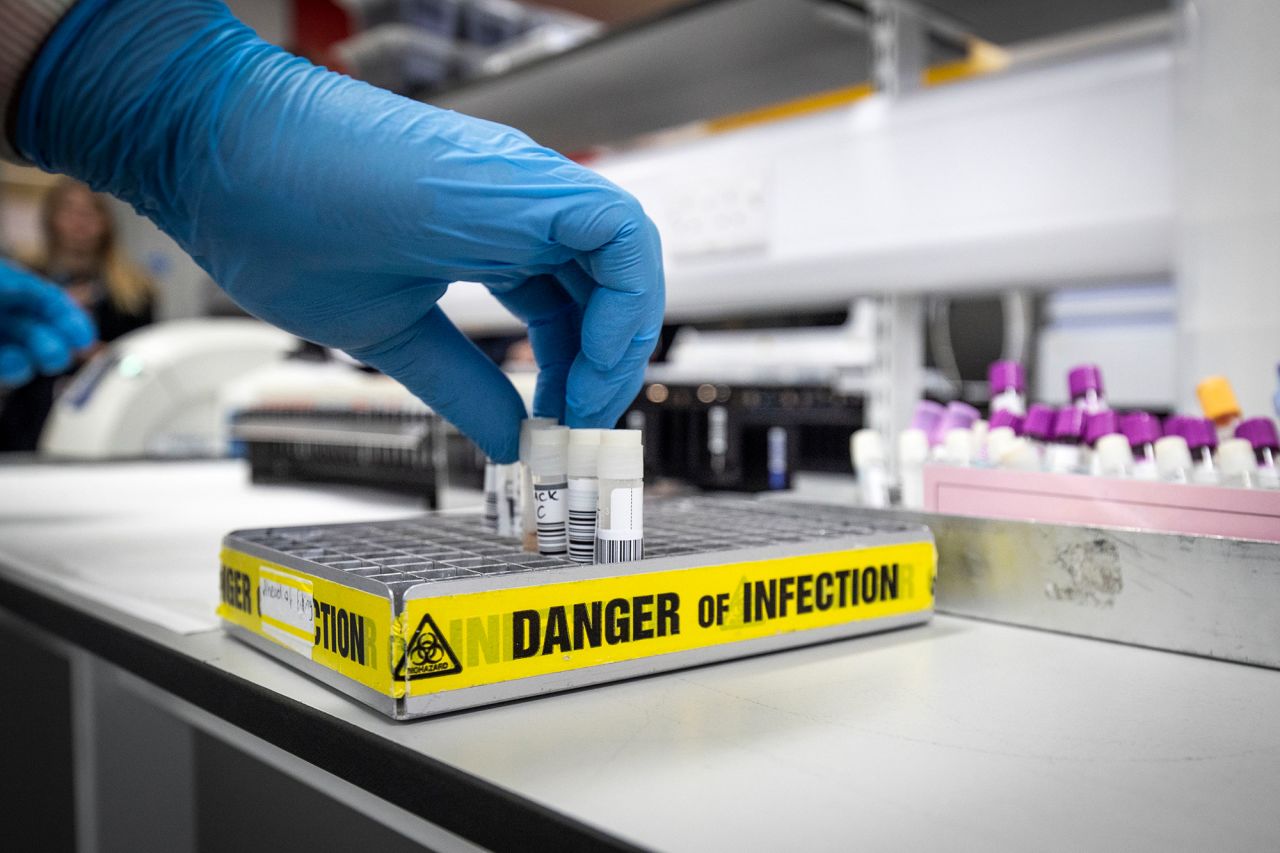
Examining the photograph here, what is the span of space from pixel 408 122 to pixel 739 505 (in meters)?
0.51

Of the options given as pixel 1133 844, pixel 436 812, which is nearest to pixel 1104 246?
pixel 1133 844

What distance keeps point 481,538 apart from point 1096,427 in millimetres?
566

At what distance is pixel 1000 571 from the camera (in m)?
0.84

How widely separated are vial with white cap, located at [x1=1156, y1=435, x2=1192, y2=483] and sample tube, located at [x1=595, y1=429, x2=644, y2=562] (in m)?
0.45

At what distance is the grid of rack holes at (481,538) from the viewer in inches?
26.2

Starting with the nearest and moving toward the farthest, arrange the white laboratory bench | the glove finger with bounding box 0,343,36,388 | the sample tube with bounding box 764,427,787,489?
the white laboratory bench, the sample tube with bounding box 764,427,787,489, the glove finger with bounding box 0,343,36,388

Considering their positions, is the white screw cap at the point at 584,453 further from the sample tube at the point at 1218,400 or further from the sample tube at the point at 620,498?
the sample tube at the point at 1218,400

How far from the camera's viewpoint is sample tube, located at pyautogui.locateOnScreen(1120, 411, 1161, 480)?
886mm

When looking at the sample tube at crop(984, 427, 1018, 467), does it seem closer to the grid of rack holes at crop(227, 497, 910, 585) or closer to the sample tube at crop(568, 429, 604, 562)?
the grid of rack holes at crop(227, 497, 910, 585)

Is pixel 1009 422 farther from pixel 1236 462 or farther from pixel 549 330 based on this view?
pixel 549 330

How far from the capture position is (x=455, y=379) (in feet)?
2.95

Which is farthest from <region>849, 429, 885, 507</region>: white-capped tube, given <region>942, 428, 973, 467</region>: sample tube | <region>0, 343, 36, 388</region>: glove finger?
<region>0, 343, 36, 388</region>: glove finger

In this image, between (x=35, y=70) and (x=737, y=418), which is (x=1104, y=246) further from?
(x=35, y=70)

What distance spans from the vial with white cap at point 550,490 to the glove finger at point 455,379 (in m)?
0.17
